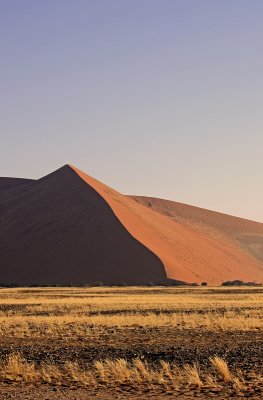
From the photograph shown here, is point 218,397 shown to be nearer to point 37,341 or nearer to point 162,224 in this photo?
point 37,341

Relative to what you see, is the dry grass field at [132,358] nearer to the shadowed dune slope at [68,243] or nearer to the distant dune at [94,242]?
the distant dune at [94,242]

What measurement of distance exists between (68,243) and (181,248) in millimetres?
18179

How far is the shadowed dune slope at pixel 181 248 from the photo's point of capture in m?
108

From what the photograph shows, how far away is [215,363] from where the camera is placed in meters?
16.7

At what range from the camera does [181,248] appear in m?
118

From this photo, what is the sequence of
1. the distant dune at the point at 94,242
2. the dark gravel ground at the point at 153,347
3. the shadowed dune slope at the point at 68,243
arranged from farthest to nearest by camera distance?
the distant dune at the point at 94,242, the shadowed dune slope at the point at 68,243, the dark gravel ground at the point at 153,347

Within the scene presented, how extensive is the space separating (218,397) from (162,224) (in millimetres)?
117519

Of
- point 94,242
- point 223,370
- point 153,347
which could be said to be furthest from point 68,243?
point 223,370

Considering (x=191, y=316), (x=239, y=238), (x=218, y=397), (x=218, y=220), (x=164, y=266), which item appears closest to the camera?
(x=218, y=397)

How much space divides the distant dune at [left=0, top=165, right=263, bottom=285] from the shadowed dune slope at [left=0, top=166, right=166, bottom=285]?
0.11 meters

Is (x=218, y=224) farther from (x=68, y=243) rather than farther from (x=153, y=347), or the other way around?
(x=153, y=347)

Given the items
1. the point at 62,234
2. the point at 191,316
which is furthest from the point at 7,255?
the point at 191,316

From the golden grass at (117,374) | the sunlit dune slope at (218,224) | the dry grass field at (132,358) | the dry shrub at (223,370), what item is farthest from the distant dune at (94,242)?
the dry shrub at (223,370)

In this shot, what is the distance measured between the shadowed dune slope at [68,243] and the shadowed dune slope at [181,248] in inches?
85.7
